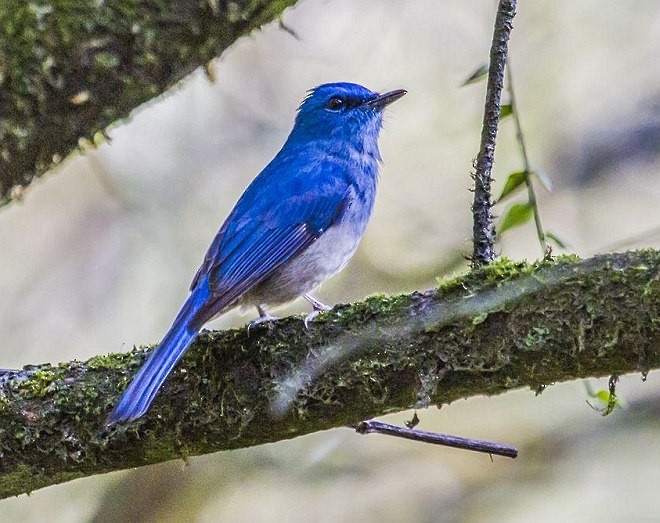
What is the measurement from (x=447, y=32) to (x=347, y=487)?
321 cm

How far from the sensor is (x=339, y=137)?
15.6ft

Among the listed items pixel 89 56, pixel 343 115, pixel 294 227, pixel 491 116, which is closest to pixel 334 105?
pixel 343 115

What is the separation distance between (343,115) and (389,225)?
139cm

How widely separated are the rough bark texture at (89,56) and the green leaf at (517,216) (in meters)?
1.23

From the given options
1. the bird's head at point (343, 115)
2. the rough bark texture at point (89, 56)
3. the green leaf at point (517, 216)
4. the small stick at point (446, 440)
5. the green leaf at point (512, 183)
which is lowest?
the small stick at point (446, 440)

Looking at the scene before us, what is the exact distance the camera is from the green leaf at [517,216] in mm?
3203

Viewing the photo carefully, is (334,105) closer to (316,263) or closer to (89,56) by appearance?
(316,263)

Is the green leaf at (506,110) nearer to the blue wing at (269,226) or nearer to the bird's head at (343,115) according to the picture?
the blue wing at (269,226)

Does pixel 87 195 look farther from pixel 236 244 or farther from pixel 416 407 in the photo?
pixel 416 407

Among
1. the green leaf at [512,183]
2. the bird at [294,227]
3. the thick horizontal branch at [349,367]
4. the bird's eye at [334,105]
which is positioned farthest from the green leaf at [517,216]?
the bird's eye at [334,105]

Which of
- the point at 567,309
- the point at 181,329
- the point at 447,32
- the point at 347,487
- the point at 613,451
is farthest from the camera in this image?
the point at 447,32

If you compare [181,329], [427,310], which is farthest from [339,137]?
[427,310]

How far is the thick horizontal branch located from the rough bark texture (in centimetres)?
108

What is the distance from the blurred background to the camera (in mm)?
5465
